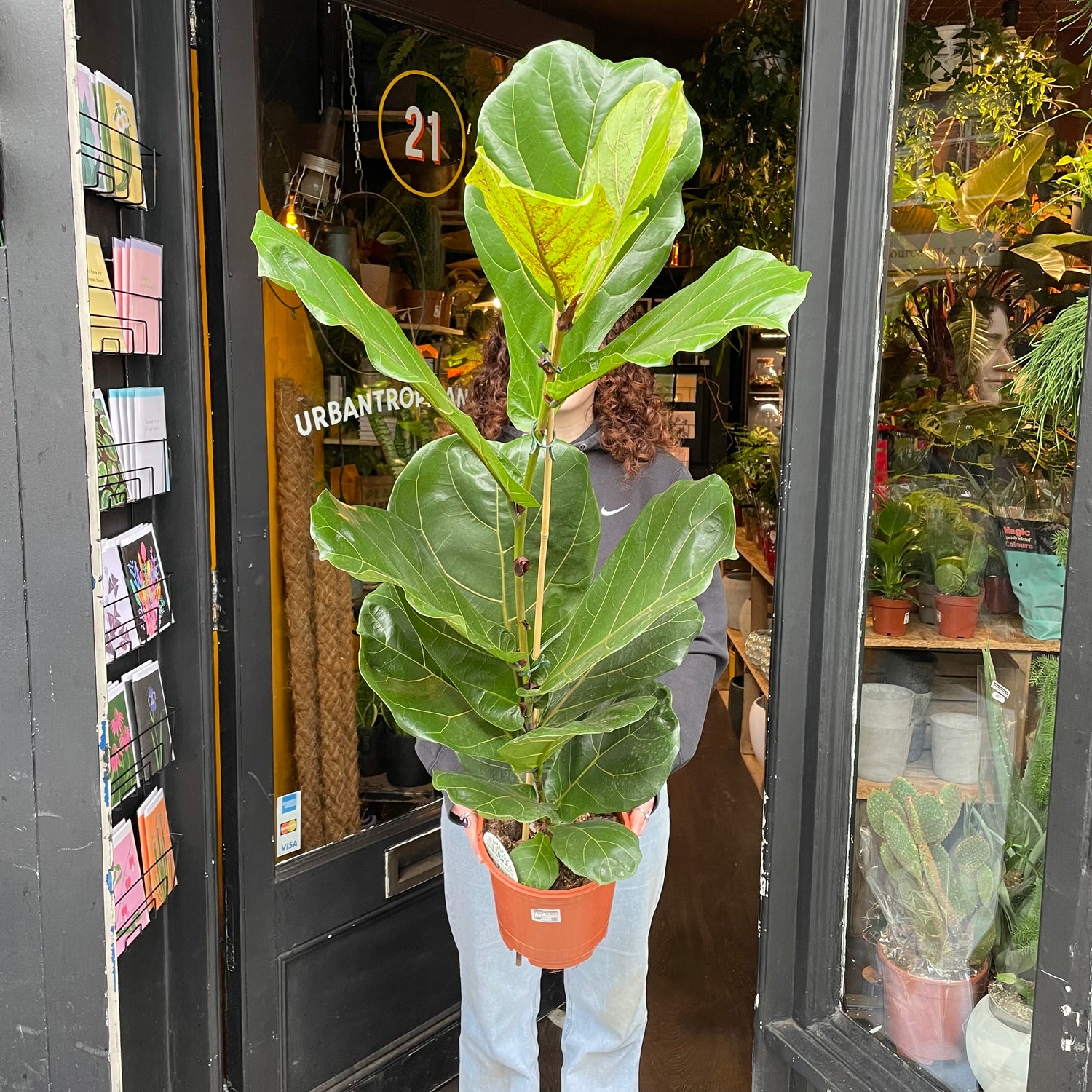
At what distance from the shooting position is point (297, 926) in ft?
6.38

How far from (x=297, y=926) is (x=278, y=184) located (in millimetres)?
1431

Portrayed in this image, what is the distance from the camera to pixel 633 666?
3.14 feet

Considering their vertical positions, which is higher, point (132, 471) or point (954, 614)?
point (132, 471)

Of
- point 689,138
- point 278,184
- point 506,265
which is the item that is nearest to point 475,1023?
point 506,265

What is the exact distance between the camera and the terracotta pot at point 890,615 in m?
1.44

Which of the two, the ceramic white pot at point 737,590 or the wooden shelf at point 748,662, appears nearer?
the wooden shelf at point 748,662

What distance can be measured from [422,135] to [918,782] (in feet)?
5.49

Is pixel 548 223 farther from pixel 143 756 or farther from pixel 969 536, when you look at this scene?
pixel 143 756

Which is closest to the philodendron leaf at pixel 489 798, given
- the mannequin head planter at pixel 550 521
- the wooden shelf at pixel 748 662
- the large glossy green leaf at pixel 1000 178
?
the mannequin head planter at pixel 550 521

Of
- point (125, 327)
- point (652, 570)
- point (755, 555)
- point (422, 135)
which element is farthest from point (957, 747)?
point (755, 555)

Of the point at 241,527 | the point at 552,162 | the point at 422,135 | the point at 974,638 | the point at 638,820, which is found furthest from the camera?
the point at 422,135

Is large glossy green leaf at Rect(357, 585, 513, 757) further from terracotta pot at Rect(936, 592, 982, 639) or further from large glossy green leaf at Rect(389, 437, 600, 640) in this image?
terracotta pot at Rect(936, 592, 982, 639)

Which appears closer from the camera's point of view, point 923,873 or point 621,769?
point 621,769

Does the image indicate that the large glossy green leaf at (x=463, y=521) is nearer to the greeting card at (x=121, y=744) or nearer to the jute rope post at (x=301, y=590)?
the greeting card at (x=121, y=744)
